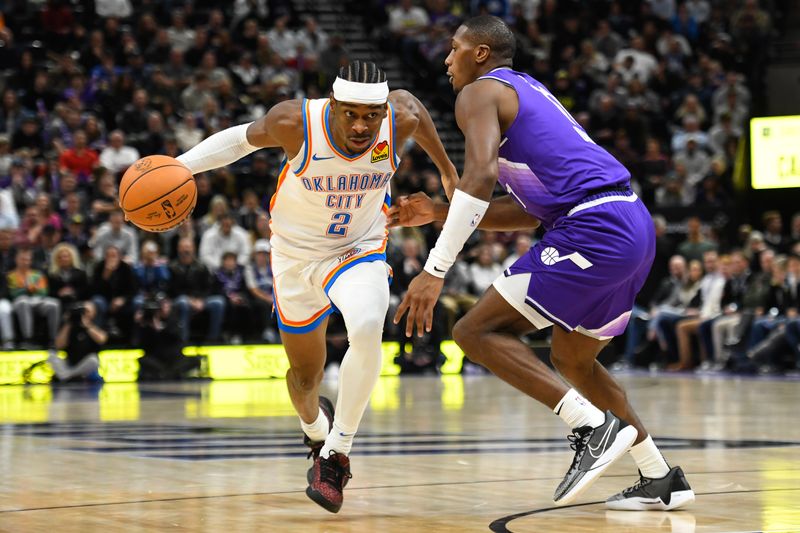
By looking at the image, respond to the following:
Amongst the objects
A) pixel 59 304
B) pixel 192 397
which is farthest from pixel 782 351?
pixel 59 304

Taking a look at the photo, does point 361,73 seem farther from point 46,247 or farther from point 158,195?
point 46,247

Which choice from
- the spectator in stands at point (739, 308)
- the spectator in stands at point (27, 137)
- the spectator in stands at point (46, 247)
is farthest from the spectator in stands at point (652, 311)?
the spectator in stands at point (27, 137)

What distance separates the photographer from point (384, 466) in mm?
6609

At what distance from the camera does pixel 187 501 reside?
5.36 meters

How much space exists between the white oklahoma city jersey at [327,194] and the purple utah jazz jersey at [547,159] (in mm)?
665

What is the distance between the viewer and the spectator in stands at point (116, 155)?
Answer: 15609 millimetres

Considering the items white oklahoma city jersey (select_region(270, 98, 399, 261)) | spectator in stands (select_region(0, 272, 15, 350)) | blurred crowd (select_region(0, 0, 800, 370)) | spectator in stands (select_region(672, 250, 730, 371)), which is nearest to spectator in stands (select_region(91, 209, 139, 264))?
blurred crowd (select_region(0, 0, 800, 370))

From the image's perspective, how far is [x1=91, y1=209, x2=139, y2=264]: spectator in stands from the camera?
1473 centimetres

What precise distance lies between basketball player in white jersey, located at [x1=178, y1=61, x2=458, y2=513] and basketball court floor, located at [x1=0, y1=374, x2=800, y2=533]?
15.7 inches

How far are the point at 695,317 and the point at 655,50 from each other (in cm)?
710

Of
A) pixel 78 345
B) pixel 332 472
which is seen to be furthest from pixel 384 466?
pixel 78 345

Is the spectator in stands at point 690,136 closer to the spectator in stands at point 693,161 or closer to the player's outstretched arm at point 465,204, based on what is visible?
the spectator in stands at point 693,161

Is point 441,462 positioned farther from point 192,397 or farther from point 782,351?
point 782,351

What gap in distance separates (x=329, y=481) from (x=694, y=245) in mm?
12484
